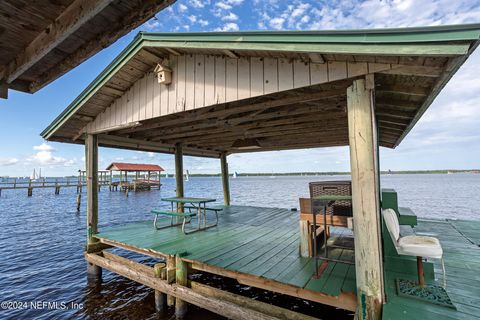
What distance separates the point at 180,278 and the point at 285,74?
417cm

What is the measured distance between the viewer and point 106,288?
612cm

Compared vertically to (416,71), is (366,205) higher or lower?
lower

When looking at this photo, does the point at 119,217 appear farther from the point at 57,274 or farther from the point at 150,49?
the point at 150,49

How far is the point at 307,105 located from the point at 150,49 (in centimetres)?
337

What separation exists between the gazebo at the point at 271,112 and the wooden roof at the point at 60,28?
2126 mm

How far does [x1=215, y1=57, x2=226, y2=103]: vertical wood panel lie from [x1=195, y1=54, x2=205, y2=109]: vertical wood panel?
1.02ft

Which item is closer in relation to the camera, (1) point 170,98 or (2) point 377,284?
(2) point 377,284

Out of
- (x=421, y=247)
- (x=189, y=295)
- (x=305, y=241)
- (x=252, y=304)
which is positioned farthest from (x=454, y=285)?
(x=189, y=295)

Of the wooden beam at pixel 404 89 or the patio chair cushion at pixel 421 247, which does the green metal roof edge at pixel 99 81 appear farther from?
the patio chair cushion at pixel 421 247

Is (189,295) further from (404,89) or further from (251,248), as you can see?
(404,89)

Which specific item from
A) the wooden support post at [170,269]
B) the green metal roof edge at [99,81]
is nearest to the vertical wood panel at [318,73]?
the green metal roof edge at [99,81]

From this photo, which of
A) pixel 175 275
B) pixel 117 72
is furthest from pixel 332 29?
pixel 175 275

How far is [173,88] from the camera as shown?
4.85 metres

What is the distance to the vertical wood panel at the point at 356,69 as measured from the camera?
2940 millimetres
